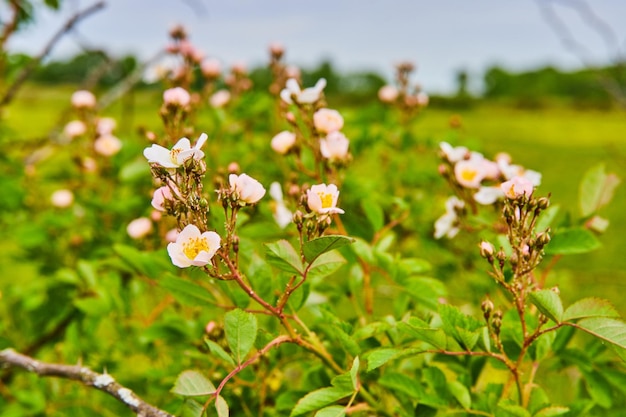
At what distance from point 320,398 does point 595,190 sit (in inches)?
20.8

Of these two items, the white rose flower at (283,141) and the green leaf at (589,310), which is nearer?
the green leaf at (589,310)

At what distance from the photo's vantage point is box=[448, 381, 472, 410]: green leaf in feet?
2.03

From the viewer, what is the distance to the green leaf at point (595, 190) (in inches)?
31.9

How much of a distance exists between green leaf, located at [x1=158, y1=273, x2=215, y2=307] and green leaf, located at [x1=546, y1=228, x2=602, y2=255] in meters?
0.40

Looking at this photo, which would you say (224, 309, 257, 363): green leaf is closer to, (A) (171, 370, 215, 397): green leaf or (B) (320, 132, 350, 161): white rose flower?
(A) (171, 370, 215, 397): green leaf

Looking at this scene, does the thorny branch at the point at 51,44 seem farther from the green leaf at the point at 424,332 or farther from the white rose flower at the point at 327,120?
the green leaf at the point at 424,332

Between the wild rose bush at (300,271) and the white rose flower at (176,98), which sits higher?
the white rose flower at (176,98)

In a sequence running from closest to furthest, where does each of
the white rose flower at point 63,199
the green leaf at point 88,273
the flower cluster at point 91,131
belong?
the green leaf at point 88,273 → the flower cluster at point 91,131 → the white rose flower at point 63,199

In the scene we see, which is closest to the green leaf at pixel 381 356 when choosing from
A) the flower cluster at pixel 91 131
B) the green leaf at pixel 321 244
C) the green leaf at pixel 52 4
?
the green leaf at pixel 321 244

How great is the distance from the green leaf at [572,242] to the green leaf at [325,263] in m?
0.30

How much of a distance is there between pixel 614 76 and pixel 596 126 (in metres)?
14.3

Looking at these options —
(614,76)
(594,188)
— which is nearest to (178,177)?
(594,188)

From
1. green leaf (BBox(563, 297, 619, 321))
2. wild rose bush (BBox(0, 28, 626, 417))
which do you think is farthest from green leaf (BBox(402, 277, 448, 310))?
green leaf (BBox(563, 297, 619, 321))

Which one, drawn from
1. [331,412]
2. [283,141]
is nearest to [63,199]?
[283,141]
